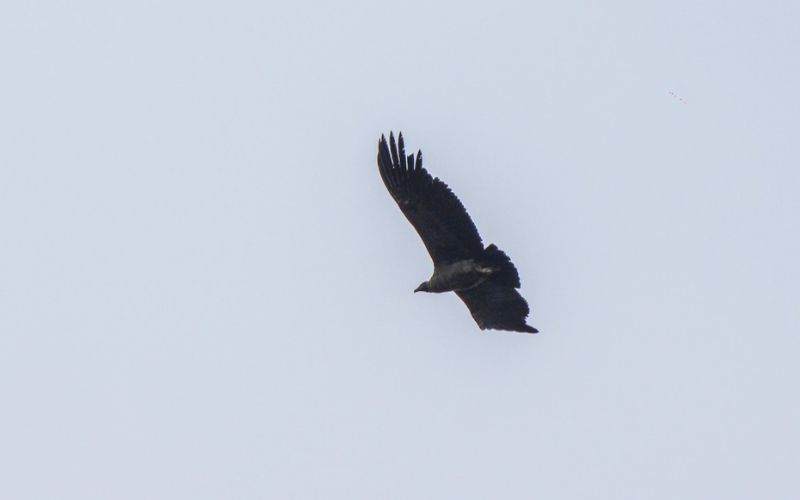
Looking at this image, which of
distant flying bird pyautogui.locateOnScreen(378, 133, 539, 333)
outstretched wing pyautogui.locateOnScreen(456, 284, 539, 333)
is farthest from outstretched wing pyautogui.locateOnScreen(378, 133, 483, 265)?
outstretched wing pyautogui.locateOnScreen(456, 284, 539, 333)

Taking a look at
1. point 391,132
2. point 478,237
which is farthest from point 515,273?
point 391,132

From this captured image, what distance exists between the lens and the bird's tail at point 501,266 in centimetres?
2589

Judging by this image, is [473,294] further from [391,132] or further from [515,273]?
[391,132]

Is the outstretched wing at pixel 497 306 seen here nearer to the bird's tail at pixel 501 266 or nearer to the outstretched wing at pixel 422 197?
the bird's tail at pixel 501 266

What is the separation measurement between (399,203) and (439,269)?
1540 mm

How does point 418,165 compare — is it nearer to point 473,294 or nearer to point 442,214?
point 442,214

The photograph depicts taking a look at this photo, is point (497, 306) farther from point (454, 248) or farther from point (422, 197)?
point (422, 197)

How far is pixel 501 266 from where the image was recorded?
2598 cm

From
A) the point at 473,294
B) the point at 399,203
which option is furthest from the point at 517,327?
the point at 399,203

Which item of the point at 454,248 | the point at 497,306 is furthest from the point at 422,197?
the point at 497,306

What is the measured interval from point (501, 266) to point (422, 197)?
166cm

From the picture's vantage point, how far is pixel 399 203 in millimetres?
25859

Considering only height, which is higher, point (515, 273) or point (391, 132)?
point (391, 132)

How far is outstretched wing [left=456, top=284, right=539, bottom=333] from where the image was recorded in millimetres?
26609
